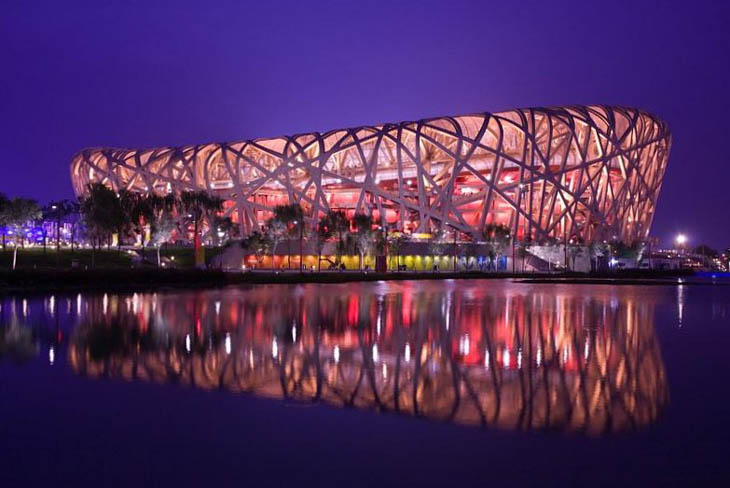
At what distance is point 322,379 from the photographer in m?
10.7

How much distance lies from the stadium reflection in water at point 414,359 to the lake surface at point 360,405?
0.18 feet

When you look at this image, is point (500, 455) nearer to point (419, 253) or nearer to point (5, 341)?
point (5, 341)

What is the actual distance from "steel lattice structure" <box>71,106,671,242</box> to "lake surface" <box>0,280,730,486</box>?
63008 mm

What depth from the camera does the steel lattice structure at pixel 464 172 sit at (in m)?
80.2

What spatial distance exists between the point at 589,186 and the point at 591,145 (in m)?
5.62

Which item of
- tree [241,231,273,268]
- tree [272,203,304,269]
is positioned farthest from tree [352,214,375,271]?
tree [241,231,273,268]

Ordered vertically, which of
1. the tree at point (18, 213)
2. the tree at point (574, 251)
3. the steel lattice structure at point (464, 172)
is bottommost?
the tree at point (574, 251)

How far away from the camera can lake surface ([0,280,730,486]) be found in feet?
21.3

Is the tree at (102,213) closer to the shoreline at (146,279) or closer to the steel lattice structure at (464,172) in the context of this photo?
the shoreline at (146,279)

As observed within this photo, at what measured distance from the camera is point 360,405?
895cm

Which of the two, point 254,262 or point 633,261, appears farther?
point 633,261

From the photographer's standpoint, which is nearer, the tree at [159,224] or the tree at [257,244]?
the tree at [159,224]

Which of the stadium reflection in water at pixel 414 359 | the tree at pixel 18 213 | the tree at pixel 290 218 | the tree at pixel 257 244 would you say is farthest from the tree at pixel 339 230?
the stadium reflection in water at pixel 414 359

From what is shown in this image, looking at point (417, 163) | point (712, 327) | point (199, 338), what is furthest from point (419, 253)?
point (199, 338)
